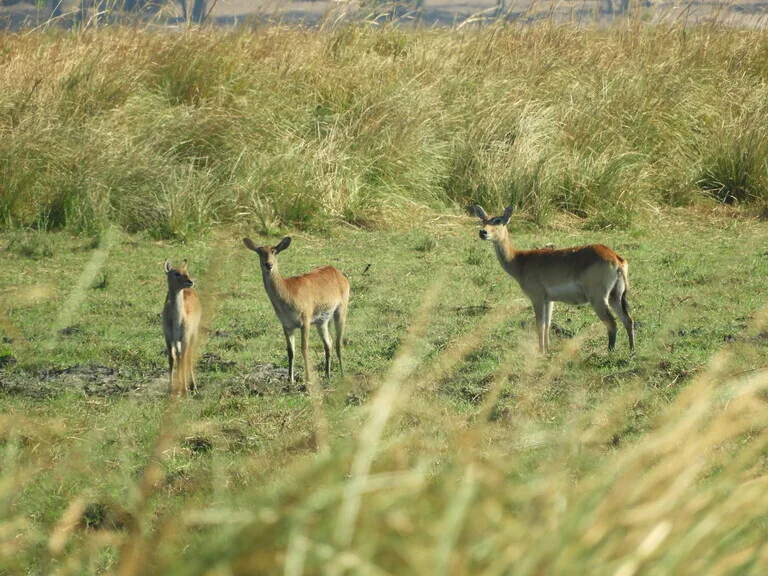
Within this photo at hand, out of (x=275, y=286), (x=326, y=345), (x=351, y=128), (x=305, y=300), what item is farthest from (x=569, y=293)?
(x=351, y=128)

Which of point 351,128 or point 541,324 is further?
point 351,128

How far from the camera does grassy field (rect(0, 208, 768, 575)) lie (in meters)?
1.46

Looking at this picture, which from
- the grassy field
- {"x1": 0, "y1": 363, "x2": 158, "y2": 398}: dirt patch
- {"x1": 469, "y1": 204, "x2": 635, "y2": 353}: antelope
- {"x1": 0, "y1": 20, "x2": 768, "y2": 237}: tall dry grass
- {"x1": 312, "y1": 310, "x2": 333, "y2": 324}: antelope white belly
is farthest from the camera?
{"x1": 0, "y1": 20, "x2": 768, "y2": 237}: tall dry grass

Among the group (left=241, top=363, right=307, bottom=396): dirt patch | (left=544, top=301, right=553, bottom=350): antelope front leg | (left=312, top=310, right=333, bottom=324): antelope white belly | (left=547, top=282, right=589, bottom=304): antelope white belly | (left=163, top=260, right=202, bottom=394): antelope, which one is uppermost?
(left=163, top=260, right=202, bottom=394): antelope

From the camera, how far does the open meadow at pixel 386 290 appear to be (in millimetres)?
1512

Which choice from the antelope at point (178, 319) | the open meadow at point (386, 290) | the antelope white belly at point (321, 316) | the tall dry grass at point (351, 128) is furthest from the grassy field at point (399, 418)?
the tall dry grass at point (351, 128)

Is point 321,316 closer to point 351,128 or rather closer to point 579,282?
point 579,282

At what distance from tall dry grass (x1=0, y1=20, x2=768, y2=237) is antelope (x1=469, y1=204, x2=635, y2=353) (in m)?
3.70

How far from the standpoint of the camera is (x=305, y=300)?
21.6ft

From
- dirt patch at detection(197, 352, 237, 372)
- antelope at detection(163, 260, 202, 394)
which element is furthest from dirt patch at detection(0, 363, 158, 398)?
dirt patch at detection(197, 352, 237, 372)

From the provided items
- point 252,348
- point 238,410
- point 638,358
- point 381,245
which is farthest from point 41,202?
point 638,358

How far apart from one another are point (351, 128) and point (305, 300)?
5745 millimetres

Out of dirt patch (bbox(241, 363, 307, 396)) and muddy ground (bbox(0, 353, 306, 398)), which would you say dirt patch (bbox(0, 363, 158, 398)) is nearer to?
muddy ground (bbox(0, 353, 306, 398))

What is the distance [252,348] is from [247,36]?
282 inches
